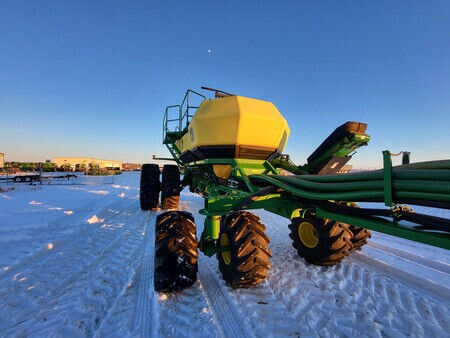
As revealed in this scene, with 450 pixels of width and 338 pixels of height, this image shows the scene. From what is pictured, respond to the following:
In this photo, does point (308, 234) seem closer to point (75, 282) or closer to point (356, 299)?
point (356, 299)

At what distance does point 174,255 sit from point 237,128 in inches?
79.0

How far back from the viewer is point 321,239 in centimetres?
341

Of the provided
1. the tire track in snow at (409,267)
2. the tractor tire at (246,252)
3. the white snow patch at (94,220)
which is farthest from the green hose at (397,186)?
the white snow patch at (94,220)

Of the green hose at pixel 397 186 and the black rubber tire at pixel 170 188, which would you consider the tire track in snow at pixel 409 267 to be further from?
the black rubber tire at pixel 170 188

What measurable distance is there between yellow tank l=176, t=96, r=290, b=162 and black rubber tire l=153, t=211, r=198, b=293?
4.69 feet

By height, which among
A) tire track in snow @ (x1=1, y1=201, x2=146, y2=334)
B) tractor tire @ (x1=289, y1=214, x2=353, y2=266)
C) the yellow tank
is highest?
the yellow tank

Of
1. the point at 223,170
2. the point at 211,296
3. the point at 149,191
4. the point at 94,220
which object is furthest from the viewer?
the point at 149,191

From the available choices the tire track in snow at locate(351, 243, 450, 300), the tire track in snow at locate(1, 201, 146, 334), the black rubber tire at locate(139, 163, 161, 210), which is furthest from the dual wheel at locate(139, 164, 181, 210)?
→ the tire track in snow at locate(351, 243, 450, 300)

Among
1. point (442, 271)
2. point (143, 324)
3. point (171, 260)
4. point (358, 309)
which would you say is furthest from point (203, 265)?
point (442, 271)

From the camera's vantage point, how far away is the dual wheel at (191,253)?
99.0 inches

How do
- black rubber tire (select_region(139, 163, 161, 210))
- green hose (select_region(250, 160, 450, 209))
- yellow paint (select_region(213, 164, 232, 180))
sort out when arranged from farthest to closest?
black rubber tire (select_region(139, 163, 161, 210)), yellow paint (select_region(213, 164, 232, 180)), green hose (select_region(250, 160, 450, 209))

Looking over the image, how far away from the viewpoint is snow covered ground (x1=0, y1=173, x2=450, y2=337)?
7.02ft

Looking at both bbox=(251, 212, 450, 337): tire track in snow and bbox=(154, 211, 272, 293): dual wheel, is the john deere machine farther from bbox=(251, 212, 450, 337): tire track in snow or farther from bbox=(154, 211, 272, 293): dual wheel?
bbox=(251, 212, 450, 337): tire track in snow

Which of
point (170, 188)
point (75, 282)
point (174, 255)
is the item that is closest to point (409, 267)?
point (174, 255)
